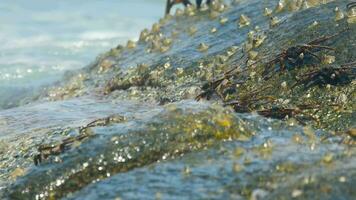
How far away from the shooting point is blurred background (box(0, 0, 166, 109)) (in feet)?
60.4

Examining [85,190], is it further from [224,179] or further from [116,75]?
[116,75]

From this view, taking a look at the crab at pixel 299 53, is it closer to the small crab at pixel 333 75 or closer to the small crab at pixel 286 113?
the small crab at pixel 333 75

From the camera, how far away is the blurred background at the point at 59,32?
1842 centimetres

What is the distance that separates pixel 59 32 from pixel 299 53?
17758 millimetres

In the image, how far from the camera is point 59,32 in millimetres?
23359

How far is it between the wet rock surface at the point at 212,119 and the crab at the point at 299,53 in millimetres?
11

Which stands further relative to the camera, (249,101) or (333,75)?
(333,75)

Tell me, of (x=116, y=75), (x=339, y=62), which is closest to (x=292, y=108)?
(x=339, y=62)

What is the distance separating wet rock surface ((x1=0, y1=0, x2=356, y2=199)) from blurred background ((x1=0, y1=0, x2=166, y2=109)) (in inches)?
256

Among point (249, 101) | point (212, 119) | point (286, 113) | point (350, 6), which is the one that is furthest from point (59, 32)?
point (212, 119)

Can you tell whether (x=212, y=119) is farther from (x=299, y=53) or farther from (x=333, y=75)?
(x=299, y=53)

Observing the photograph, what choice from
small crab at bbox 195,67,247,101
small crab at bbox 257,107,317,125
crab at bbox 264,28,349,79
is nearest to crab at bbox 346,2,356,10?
crab at bbox 264,28,349,79

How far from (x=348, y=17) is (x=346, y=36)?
1.08 ft

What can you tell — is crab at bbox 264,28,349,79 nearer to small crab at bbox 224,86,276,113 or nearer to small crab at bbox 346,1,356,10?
small crab at bbox 224,86,276,113
